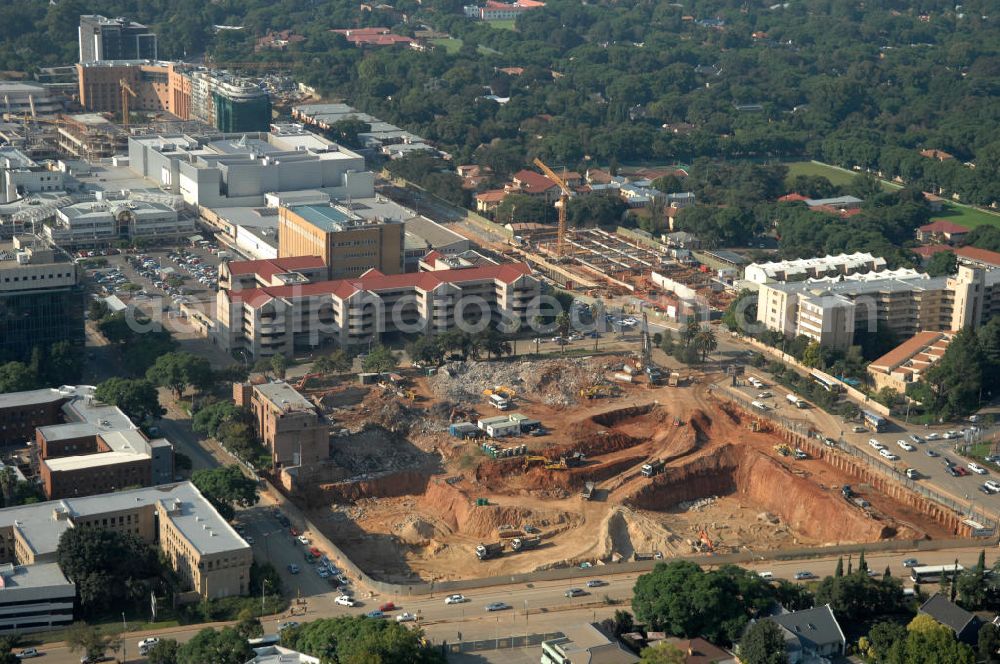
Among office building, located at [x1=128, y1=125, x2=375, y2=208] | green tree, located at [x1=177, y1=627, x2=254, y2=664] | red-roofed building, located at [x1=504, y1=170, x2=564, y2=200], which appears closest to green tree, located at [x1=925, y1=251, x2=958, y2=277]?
red-roofed building, located at [x1=504, y1=170, x2=564, y2=200]

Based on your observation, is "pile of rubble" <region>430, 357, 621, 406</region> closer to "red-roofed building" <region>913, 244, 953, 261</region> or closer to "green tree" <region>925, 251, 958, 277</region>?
"green tree" <region>925, 251, 958, 277</region>

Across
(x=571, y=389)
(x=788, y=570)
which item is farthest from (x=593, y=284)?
(x=788, y=570)

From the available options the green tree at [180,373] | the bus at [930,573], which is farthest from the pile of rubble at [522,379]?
the bus at [930,573]

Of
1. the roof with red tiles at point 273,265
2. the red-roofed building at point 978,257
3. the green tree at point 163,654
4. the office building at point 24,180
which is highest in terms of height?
the office building at point 24,180

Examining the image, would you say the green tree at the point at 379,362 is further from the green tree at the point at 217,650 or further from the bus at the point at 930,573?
the bus at the point at 930,573

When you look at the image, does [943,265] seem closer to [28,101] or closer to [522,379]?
[522,379]

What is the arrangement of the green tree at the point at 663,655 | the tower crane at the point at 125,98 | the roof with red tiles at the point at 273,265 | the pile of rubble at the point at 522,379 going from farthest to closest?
the tower crane at the point at 125,98 < the roof with red tiles at the point at 273,265 < the pile of rubble at the point at 522,379 < the green tree at the point at 663,655

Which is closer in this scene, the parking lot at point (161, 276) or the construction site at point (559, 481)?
the construction site at point (559, 481)

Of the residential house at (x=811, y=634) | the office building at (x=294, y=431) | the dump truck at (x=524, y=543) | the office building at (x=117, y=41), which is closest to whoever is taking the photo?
the residential house at (x=811, y=634)
